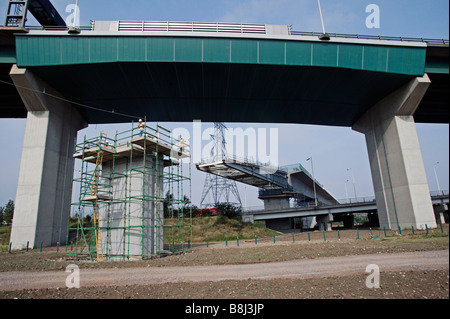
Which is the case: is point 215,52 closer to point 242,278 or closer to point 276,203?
point 242,278

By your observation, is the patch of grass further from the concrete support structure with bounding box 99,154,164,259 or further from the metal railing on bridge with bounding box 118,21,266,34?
the metal railing on bridge with bounding box 118,21,266,34

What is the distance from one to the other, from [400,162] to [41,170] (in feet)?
124

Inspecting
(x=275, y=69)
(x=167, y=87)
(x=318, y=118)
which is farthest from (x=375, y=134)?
(x=167, y=87)

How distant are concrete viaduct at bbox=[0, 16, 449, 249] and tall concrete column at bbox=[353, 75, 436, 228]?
118mm

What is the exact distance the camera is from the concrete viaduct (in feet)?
84.9

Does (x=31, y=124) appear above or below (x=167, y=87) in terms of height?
below

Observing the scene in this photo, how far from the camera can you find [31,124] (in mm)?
27719

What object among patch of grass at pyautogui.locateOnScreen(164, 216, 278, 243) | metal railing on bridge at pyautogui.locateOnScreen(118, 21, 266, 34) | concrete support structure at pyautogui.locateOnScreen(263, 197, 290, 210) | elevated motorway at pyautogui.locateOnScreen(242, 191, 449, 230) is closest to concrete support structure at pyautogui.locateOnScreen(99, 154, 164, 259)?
metal railing on bridge at pyautogui.locateOnScreen(118, 21, 266, 34)

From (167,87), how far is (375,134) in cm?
2643

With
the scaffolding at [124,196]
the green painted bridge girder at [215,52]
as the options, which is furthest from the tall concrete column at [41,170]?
the scaffolding at [124,196]

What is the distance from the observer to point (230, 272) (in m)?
11.2

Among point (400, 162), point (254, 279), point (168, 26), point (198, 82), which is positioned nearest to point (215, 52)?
point (198, 82)

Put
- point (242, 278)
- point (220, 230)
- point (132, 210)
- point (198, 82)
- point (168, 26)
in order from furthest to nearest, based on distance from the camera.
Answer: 1. point (220, 230)
2. point (198, 82)
3. point (168, 26)
4. point (132, 210)
5. point (242, 278)
